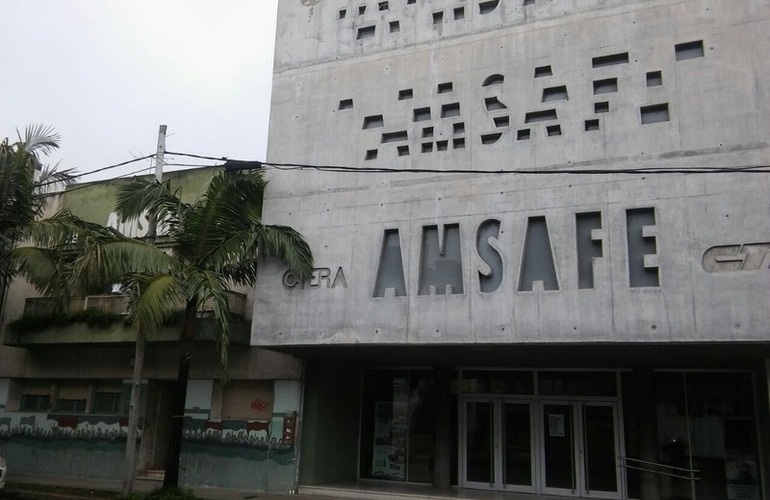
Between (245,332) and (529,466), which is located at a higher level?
(245,332)

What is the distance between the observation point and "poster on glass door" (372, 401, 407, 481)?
17494 mm

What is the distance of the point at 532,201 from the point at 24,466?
15.8 m

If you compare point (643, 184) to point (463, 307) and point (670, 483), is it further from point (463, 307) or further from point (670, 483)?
point (670, 483)

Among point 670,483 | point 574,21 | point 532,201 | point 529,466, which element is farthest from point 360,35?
point 670,483

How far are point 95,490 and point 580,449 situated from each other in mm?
10980

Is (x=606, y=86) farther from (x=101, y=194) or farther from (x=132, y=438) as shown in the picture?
(x=101, y=194)

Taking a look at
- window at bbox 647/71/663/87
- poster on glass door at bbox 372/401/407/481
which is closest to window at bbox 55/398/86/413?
poster on glass door at bbox 372/401/407/481

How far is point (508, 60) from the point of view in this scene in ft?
46.7

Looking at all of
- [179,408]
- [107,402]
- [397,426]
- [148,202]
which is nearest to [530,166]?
[397,426]

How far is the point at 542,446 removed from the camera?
1619 centimetres

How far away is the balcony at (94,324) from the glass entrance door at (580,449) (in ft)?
25.4

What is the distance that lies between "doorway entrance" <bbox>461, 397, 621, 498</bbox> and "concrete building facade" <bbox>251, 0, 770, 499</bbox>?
0.16ft

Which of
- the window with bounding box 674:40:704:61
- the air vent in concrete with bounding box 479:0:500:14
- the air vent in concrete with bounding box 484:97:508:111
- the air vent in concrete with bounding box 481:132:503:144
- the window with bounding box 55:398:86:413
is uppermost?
the air vent in concrete with bounding box 479:0:500:14

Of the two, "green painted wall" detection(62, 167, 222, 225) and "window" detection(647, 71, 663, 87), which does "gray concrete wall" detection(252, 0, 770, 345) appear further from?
"green painted wall" detection(62, 167, 222, 225)
